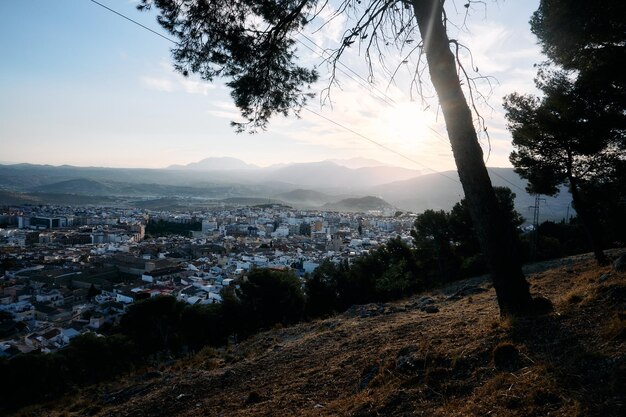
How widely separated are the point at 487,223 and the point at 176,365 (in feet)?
18.0

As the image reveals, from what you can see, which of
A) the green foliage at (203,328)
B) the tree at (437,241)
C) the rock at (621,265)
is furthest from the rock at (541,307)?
the tree at (437,241)

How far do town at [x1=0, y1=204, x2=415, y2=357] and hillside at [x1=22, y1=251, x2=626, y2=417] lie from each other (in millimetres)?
13732

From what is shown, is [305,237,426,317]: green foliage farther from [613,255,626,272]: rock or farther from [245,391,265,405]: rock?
[245,391,265,405]: rock

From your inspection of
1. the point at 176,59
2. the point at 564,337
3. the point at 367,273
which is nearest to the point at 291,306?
the point at 367,273

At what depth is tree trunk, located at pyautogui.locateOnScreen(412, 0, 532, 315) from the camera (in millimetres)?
3906

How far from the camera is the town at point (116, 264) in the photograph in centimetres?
2421

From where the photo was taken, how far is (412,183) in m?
183

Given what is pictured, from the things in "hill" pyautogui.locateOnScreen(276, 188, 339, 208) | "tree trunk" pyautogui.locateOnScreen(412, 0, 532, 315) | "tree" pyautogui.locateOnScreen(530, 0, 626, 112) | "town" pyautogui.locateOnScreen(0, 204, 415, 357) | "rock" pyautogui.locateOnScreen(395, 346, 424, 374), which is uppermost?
"tree" pyautogui.locateOnScreen(530, 0, 626, 112)

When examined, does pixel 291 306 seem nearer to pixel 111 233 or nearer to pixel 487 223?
pixel 487 223

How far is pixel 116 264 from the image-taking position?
42.9m

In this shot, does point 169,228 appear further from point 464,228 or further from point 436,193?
point 436,193

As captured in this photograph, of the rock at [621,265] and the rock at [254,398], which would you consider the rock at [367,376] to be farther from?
the rock at [621,265]

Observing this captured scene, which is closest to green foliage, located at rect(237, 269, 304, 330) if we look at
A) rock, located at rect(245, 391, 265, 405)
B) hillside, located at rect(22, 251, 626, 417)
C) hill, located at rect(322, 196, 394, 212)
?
hillside, located at rect(22, 251, 626, 417)

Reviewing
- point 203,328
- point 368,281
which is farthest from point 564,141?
point 203,328
